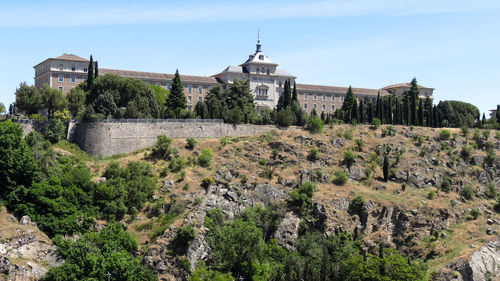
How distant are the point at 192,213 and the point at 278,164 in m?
18.1

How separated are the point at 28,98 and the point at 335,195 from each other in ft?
139

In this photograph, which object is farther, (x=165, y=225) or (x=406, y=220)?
(x=406, y=220)

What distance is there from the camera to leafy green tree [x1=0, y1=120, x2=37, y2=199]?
241 ft

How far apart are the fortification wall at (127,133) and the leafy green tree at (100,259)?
1792cm

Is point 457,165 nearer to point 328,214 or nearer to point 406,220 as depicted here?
point 406,220

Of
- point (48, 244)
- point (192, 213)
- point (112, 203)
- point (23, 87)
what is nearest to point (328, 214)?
point (192, 213)

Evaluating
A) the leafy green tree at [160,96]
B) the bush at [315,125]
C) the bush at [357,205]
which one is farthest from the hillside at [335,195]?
the leafy green tree at [160,96]

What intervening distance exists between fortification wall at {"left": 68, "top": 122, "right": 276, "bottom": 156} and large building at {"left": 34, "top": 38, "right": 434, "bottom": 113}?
88.1 feet

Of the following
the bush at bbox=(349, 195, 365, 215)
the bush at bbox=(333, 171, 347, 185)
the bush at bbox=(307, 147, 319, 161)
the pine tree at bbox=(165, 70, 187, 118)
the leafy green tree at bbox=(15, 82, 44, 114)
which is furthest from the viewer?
the pine tree at bbox=(165, 70, 187, 118)

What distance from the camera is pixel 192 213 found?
74250mm

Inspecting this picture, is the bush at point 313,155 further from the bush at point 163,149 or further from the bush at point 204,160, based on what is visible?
the bush at point 163,149

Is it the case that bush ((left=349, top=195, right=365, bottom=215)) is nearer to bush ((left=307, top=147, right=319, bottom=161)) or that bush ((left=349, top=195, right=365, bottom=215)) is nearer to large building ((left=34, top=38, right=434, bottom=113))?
bush ((left=307, top=147, right=319, bottom=161))

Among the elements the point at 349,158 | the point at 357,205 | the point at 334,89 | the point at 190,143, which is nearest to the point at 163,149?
the point at 190,143

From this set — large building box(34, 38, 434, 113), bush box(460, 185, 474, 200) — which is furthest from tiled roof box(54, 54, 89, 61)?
bush box(460, 185, 474, 200)
